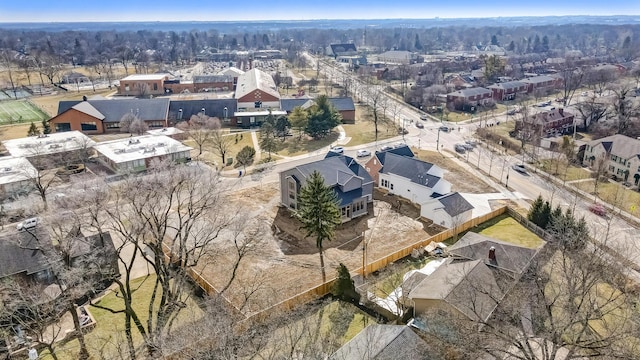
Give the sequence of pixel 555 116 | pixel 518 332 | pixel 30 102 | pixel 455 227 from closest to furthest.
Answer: pixel 518 332 < pixel 455 227 < pixel 555 116 < pixel 30 102

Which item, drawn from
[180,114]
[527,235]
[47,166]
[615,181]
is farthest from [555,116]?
[47,166]

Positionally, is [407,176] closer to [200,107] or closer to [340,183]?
[340,183]

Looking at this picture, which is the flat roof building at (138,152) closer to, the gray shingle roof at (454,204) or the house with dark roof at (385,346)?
the gray shingle roof at (454,204)

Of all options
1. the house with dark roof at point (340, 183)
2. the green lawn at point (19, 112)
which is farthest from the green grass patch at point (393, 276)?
the green lawn at point (19, 112)

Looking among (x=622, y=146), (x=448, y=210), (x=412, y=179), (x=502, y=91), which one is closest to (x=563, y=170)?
(x=622, y=146)

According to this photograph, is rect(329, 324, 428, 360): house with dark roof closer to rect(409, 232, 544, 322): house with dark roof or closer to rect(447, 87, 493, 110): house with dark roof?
rect(409, 232, 544, 322): house with dark roof

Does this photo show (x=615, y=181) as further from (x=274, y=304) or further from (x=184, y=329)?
(x=184, y=329)
